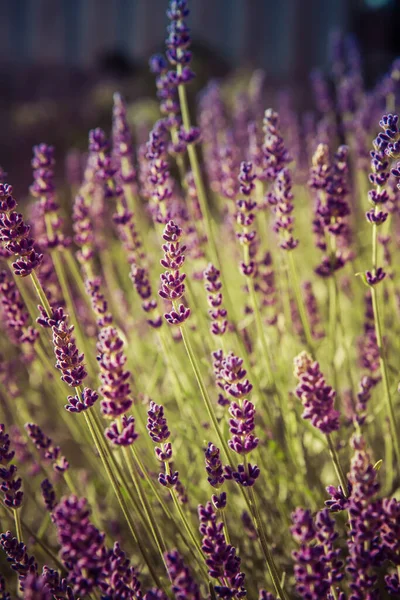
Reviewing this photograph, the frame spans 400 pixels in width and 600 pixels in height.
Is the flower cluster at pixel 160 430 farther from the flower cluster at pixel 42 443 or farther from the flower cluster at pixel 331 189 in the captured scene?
the flower cluster at pixel 331 189

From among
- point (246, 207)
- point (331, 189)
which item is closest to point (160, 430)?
point (246, 207)

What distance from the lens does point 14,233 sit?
1.20m

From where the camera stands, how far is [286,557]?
1.67 m

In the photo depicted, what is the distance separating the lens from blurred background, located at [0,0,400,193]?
25.6 ft

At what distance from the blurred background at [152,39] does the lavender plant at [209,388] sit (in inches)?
216

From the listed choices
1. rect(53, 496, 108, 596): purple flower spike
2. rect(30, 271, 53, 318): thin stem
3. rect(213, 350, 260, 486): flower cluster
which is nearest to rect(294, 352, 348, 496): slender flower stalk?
rect(213, 350, 260, 486): flower cluster

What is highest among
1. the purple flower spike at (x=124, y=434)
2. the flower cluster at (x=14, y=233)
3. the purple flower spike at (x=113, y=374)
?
the flower cluster at (x=14, y=233)

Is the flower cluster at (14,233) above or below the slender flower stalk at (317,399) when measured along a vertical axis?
above

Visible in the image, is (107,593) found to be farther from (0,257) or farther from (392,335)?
(392,335)

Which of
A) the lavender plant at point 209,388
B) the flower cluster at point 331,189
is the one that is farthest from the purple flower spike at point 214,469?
the flower cluster at point 331,189

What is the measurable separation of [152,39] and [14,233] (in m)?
10.0

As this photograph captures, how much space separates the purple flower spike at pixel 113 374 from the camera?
100 cm

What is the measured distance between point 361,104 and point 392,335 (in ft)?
4.26

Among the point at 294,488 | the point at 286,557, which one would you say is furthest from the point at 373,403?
the point at 286,557
